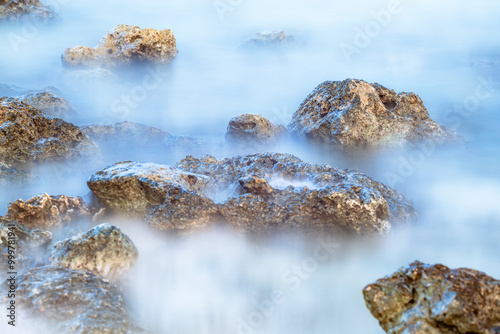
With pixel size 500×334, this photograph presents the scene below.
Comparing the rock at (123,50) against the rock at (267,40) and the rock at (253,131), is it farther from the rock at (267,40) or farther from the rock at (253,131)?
the rock at (253,131)

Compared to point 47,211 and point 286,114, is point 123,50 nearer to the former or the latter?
point 286,114

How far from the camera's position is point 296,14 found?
1803cm

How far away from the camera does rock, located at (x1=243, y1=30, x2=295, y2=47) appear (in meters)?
14.4

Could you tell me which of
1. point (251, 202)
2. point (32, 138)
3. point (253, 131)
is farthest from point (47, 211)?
point (253, 131)

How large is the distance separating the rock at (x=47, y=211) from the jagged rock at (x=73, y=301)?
1.04 metres

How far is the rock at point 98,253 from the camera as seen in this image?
4125mm

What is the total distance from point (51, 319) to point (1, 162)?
118 inches

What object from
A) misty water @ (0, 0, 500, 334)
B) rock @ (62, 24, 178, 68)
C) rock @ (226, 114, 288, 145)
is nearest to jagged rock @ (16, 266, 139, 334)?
misty water @ (0, 0, 500, 334)

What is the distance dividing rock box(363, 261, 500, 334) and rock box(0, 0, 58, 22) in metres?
13.5

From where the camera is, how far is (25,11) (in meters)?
13.8

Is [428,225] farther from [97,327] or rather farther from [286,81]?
[286,81]

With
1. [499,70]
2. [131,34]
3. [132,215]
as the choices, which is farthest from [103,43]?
[499,70]

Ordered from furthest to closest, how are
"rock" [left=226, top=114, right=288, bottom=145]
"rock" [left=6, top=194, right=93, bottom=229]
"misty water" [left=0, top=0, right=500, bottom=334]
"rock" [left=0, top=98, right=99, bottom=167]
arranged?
"rock" [left=226, top=114, right=288, bottom=145], "rock" [left=0, top=98, right=99, bottom=167], "rock" [left=6, top=194, right=93, bottom=229], "misty water" [left=0, top=0, right=500, bottom=334]

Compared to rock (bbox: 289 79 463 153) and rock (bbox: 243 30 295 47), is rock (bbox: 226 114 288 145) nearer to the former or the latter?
rock (bbox: 289 79 463 153)
